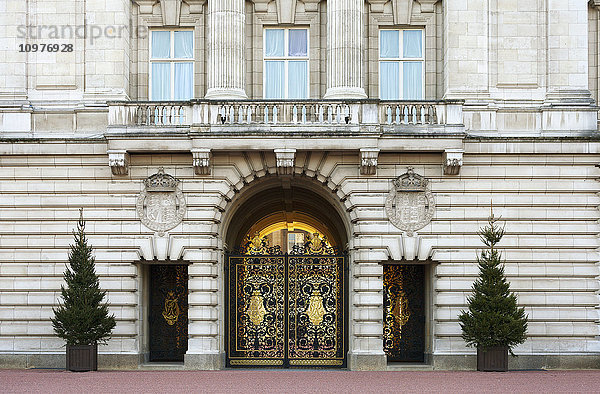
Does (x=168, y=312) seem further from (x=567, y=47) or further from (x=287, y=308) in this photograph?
(x=567, y=47)

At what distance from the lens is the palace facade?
3022 cm

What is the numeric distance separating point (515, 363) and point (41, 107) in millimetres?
15777

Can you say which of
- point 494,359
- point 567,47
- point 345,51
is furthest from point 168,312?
point 567,47

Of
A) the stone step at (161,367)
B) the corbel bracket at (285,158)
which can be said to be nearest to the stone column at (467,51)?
the corbel bracket at (285,158)

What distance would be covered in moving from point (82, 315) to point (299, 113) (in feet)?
27.3

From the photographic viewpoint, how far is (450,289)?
99.6 feet

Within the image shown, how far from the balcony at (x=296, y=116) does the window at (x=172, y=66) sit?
182cm

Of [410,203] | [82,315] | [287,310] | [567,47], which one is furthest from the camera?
[287,310]

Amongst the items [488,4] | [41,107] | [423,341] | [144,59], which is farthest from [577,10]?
[41,107]

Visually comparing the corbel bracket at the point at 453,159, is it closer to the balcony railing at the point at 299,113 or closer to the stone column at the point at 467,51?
the balcony railing at the point at 299,113

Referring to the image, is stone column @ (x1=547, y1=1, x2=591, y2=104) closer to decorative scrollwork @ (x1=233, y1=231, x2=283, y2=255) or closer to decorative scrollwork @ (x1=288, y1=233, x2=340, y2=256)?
decorative scrollwork @ (x1=288, y1=233, x2=340, y2=256)

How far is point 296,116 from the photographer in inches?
1190

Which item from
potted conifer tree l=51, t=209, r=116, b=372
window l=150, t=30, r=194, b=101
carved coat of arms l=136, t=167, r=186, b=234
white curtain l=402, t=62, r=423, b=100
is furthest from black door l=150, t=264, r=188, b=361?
white curtain l=402, t=62, r=423, b=100

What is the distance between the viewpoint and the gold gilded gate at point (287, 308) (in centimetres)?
3148
